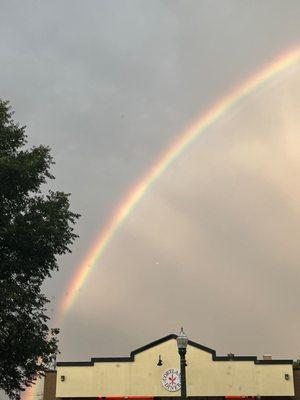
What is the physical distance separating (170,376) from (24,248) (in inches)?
871

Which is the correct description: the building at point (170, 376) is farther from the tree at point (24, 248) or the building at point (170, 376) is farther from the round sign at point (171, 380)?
the tree at point (24, 248)

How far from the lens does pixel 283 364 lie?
40.3 metres

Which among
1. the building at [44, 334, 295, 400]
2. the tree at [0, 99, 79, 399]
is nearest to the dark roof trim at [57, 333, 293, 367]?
the building at [44, 334, 295, 400]

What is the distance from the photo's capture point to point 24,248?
72.0 feet

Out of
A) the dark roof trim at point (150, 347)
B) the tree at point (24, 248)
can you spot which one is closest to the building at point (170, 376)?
the dark roof trim at point (150, 347)

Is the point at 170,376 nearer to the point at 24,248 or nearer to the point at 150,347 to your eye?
the point at 150,347

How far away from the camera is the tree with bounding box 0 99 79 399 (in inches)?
842

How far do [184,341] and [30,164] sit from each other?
936cm

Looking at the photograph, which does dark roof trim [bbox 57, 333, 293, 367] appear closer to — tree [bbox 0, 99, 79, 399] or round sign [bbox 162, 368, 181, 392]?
round sign [bbox 162, 368, 181, 392]

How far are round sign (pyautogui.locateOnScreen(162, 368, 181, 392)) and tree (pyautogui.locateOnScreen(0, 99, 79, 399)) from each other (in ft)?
59.6

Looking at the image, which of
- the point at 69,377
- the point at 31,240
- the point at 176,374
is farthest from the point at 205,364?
the point at 31,240

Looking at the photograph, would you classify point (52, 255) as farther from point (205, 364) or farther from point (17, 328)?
point (205, 364)

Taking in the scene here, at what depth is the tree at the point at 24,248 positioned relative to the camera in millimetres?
21375

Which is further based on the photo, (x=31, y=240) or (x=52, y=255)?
(x=52, y=255)
